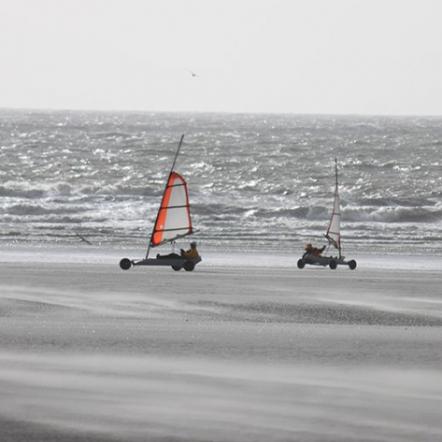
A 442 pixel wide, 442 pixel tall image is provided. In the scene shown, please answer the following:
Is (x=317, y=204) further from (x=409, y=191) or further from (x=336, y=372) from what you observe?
(x=336, y=372)

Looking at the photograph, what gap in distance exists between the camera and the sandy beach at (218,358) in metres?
11.9

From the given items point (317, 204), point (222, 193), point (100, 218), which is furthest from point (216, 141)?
point (100, 218)

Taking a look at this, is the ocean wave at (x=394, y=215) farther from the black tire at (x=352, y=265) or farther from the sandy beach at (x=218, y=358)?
the sandy beach at (x=218, y=358)

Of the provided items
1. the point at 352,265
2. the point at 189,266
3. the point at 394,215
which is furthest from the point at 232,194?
the point at 189,266

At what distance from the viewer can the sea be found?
38.2 meters

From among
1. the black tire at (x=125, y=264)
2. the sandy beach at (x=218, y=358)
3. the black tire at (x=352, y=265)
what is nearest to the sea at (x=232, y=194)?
the black tire at (x=352, y=265)

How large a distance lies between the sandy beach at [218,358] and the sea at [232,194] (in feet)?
36.8

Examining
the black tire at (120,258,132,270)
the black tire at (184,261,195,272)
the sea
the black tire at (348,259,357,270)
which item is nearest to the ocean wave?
the sea

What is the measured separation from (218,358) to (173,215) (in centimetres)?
1370

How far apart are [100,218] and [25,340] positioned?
28847 millimetres

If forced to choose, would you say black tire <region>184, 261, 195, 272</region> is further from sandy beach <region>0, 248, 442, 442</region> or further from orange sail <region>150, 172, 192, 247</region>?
orange sail <region>150, 172, 192, 247</region>

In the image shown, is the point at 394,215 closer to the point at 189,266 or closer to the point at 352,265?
the point at 352,265

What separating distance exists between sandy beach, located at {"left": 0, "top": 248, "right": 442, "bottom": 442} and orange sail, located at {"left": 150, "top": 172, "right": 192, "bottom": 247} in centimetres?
394

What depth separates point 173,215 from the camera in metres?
28.7
